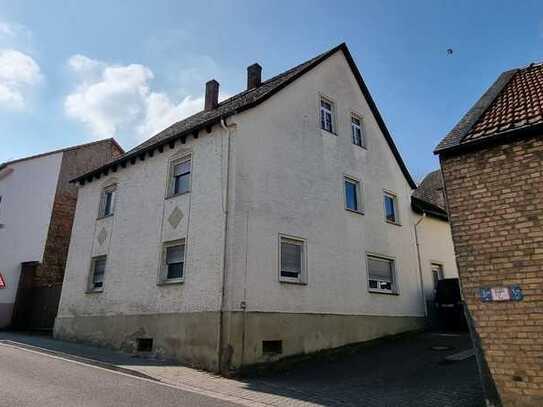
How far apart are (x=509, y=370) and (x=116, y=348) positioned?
11383 mm

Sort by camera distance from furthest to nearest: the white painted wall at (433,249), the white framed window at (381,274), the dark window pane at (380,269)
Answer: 1. the white painted wall at (433,249)
2. the dark window pane at (380,269)
3. the white framed window at (381,274)

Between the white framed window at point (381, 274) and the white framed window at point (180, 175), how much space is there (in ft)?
24.1

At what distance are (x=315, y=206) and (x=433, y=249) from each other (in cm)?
841

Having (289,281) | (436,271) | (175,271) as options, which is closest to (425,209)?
(436,271)

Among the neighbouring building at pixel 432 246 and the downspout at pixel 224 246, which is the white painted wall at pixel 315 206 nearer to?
the downspout at pixel 224 246

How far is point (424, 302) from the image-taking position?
1781 cm

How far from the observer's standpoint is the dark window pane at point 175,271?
1277 centimetres

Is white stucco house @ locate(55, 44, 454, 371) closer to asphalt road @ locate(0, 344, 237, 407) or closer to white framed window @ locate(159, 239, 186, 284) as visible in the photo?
white framed window @ locate(159, 239, 186, 284)

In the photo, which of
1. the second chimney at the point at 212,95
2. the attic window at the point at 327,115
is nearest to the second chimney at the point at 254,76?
the second chimney at the point at 212,95

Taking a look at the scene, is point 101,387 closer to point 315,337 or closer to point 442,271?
point 315,337

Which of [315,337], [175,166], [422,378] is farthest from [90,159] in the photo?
[422,378]

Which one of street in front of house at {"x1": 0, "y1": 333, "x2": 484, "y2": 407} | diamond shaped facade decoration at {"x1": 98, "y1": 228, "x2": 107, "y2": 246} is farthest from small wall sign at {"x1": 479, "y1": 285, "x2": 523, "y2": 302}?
diamond shaped facade decoration at {"x1": 98, "y1": 228, "x2": 107, "y2": 246}

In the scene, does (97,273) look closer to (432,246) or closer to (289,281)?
(289,281)

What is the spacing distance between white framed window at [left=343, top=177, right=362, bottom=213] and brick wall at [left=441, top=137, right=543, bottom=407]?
8392 mm
